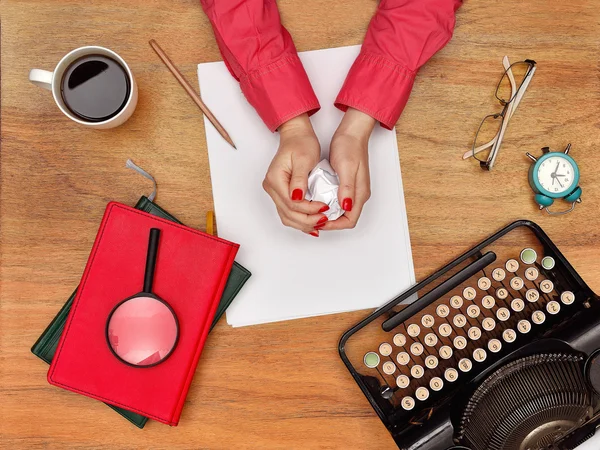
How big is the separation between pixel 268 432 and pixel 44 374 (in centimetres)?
39

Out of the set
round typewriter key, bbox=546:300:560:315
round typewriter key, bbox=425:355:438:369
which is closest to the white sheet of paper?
round typewriter key, bbox=425:355:438:369

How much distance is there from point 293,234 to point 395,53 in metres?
0.34

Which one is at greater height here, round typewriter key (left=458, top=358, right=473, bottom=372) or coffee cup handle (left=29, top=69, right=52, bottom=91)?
coffee cup handle (left=29, top=69, right=52, bottom=91)

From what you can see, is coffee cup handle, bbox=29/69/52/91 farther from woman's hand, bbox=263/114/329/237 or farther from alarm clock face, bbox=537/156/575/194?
alarm clock face, bbox=537/156/575/194

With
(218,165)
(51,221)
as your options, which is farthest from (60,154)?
(218,165)

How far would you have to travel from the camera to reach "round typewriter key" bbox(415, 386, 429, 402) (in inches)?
33.5

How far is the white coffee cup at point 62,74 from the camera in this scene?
0.78 m

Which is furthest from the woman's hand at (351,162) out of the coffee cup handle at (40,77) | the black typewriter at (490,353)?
the coffee cup handle at (40,77)

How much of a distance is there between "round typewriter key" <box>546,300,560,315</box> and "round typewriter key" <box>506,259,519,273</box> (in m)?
0.08

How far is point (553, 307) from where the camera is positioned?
2.81 feet

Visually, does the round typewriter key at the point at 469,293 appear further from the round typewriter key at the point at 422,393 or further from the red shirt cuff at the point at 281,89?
the red shirt cuff at the point at 281,89

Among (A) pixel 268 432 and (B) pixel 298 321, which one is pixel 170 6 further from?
(A) pixel 268 432

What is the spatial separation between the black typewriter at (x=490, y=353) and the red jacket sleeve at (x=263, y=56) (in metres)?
0.37

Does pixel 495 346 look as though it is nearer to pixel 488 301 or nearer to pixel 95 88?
Answer: pixel 488 301
